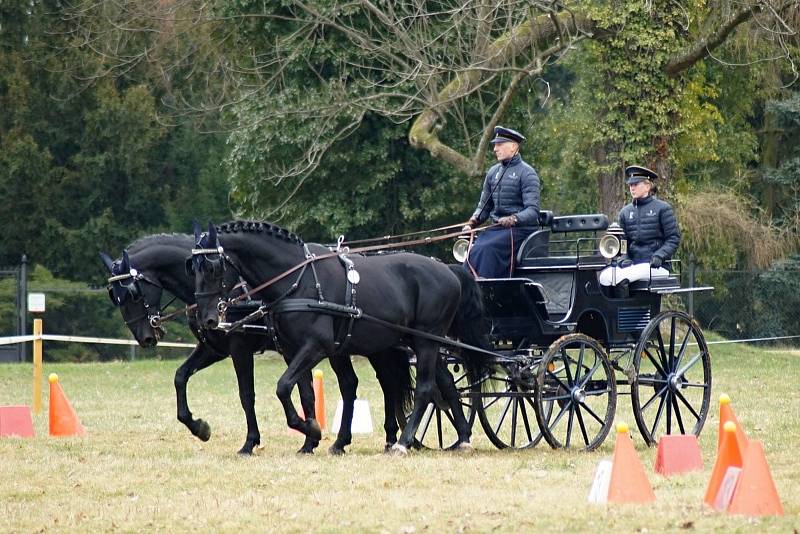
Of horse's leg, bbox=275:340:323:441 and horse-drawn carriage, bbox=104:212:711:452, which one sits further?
horse-drawn carriage, bbox=104:212:711:452

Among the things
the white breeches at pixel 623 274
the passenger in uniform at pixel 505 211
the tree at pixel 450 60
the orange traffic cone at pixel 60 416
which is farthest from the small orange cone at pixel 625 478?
the tree at pixel 450 60

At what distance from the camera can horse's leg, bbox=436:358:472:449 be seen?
1109cm

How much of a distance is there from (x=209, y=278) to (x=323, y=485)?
2.07 meters

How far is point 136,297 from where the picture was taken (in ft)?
35.9

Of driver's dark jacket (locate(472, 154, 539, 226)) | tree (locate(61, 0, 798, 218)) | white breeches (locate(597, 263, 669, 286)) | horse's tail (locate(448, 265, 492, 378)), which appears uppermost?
tree (locate(61, 0, 798, 218))

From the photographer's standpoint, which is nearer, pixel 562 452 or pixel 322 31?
pixel 562 452

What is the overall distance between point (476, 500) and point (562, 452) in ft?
8.78

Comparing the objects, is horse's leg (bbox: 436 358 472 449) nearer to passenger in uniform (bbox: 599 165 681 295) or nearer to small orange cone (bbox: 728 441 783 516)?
passenger in uniform (bbox: 599 165 681 295)

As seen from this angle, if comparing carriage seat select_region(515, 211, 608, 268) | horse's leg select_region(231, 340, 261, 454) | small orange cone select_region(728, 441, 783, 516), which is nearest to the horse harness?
horse's leg select_region(231, 340, 261, 454)

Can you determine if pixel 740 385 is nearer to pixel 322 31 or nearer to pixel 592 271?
pixel 592 271

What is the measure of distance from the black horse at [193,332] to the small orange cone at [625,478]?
3.57 m

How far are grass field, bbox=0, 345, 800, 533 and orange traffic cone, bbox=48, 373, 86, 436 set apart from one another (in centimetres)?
28

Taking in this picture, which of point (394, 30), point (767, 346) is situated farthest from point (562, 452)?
point (767, 346)

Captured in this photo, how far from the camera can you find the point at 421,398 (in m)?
10.8
